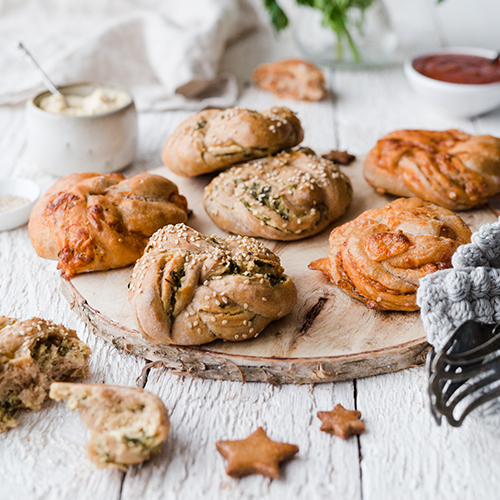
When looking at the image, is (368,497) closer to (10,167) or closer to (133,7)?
(10,167)

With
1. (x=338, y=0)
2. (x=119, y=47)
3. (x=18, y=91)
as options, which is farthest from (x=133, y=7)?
(x=338, y=0)

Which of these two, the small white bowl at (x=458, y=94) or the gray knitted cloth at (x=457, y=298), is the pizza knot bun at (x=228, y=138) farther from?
the small white bowl at (x=458, y=94)

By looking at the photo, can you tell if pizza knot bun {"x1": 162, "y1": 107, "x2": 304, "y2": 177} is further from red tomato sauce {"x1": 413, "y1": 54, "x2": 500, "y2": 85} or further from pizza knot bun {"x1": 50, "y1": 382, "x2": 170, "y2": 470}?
red tomato sauce {"x1": 413, "y1": 54, "x2": 500, "y2": 85}

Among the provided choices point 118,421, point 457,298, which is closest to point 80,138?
point 118,421

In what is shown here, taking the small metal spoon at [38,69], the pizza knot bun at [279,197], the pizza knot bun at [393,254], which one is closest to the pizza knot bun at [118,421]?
the pizza knot bun at [393,254]

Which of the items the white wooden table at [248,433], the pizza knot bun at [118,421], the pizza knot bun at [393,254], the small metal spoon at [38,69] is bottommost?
the white wooden table at [248,433]

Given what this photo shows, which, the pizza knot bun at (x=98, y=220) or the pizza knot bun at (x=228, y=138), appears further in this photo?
the pizza knot bun at (x=228, y=138)
